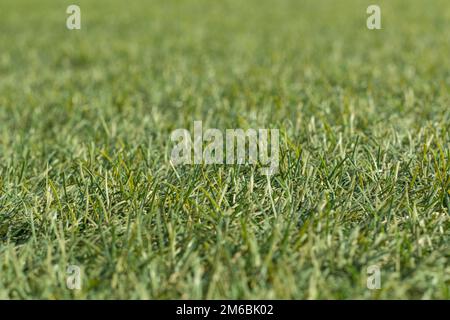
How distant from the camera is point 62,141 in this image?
3420 mm

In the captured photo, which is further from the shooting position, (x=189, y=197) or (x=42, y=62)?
(x=42, y=62)

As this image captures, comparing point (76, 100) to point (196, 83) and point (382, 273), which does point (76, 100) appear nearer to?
point (196, 83)

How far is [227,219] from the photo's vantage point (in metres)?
2.12

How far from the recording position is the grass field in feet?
6.14

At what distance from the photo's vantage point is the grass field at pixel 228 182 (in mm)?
1872

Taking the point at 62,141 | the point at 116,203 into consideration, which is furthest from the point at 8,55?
the point at 116,203

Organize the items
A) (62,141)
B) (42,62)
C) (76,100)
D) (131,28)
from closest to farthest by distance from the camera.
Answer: (62,141), (76,100), (42,62), (131,28)

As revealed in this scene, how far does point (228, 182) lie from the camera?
2.51m

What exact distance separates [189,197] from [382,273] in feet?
2.94

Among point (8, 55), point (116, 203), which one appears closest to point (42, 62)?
point (8, 55)
